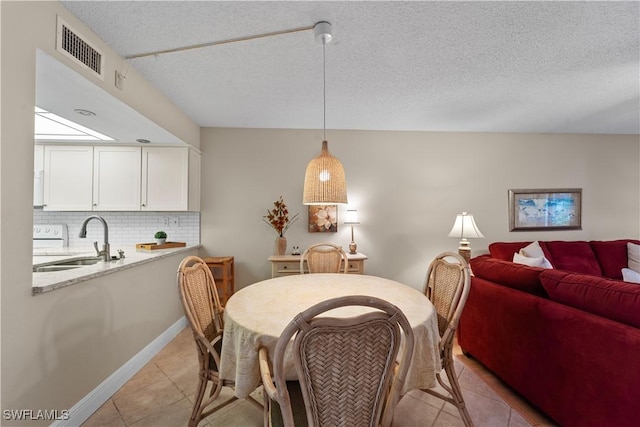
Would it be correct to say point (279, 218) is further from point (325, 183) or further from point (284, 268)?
point (325, 183)

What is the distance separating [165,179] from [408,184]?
10.4 feet

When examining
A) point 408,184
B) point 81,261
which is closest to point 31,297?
point 81,261

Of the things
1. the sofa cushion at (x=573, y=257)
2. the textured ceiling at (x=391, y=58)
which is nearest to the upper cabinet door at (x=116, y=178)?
the textured ceiling at (x=391, y=58)

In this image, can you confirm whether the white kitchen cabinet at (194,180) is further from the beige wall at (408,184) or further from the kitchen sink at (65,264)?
the kitchen sink at (65,264)

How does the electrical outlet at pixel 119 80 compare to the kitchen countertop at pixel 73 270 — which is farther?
the electrical outlet at pixel 119 80

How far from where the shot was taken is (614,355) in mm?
1354

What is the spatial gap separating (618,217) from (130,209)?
22.1 ft

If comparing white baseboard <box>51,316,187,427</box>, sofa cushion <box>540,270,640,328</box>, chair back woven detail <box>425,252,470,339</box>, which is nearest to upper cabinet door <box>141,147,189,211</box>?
white baseboard <box>51,316,187,427</box>

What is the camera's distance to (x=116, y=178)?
3123 mm

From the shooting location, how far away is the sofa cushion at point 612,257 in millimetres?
3414

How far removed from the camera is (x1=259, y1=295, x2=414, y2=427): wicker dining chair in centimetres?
86

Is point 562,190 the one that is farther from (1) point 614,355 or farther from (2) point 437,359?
(2) point 437,359

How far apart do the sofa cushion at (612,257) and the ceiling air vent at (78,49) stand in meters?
5.54

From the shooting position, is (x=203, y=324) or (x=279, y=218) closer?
(x=203, y=324)
